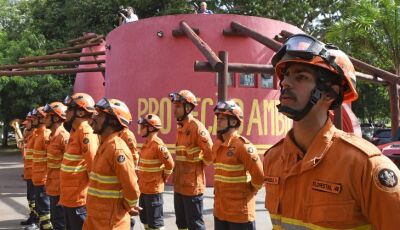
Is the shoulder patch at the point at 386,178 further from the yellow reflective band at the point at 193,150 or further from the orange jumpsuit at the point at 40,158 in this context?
the orange jumpsuit at the point at 40,158

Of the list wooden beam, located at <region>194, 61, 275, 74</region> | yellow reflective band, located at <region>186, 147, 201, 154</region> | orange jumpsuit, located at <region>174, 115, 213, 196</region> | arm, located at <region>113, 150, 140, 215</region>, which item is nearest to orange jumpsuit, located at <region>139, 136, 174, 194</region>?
orange jumpsuit, located at <region>174, 115, 213, 196</region>

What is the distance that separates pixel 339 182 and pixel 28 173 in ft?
26.3

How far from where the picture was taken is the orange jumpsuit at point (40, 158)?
7.87 meters

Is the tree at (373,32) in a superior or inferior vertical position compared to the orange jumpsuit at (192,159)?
superior

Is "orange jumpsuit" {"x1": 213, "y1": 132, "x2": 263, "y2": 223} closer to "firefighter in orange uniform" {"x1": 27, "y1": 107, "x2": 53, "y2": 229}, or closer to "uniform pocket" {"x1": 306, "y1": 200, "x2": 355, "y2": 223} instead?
"uniform pocket" {"x1": 306, "y1": 200, "x2": 355, "y2": 223}

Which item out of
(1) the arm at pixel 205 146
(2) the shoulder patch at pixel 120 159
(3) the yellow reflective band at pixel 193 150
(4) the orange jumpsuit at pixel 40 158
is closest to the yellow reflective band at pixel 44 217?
(4) the orange jumpsuit at pixel 40 158

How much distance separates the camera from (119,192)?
15.3 ft

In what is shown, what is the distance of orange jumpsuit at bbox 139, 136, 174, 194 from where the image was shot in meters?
7.03

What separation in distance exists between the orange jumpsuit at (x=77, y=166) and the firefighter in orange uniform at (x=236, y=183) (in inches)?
65.4

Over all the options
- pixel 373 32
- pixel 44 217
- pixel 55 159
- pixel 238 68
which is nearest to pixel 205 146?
pixel 55 159

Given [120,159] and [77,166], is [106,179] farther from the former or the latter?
[77,166]

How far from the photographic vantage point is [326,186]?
2.12 metres

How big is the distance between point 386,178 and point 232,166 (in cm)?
346

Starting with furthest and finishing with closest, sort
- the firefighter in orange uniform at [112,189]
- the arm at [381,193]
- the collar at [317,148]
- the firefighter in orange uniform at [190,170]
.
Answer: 1. the firefighter in orange uniform at [190,170]
2. the firefighter in orange uniform at [112,189]
3. the collar at [317,148]
4. the arm at [381,193]
